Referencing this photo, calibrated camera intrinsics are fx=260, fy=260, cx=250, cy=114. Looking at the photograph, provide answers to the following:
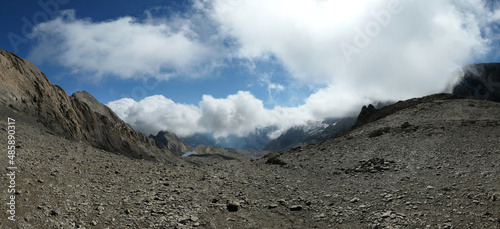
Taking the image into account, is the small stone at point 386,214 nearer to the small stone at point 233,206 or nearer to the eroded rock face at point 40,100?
the small stone at point 233,206

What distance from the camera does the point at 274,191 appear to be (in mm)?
18125

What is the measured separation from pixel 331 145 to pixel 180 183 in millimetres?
21496

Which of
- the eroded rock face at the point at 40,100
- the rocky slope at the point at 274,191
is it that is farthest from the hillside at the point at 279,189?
the eroded rock face at the point at 40,100

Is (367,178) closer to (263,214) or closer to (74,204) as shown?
(263,214)

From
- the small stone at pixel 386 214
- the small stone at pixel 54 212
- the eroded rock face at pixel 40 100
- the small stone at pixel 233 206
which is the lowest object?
the small stone at pixel 54 212

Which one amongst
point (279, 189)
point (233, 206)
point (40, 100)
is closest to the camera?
point (233, 206)

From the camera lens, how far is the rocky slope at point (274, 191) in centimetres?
1247

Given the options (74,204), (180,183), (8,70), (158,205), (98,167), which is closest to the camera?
(74,204)

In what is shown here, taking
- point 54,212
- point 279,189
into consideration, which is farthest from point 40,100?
point 279,189

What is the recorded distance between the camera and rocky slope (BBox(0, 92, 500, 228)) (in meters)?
12.5

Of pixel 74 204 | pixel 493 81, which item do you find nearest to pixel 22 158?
pixel 74 204

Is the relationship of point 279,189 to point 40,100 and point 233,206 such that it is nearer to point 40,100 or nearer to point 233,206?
point 233,206

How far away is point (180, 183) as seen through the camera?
727 inches

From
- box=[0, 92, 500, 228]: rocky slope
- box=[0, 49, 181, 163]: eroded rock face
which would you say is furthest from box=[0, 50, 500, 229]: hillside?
box=[0, 49, 181, 163]: eroded rock face
